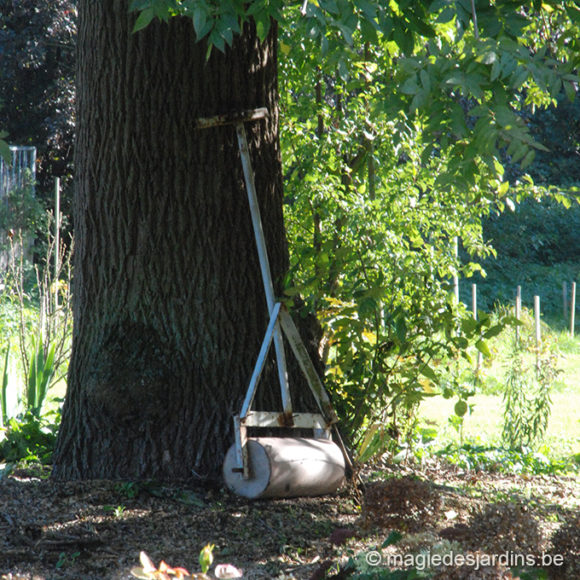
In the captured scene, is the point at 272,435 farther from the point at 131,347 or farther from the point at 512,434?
the point at 512,434

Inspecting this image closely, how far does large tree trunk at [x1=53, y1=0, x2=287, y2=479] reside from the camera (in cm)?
351

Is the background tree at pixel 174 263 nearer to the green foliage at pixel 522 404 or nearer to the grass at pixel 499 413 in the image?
the grass at pixel 499 413

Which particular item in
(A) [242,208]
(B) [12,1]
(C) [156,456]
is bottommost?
(C) [156,456]

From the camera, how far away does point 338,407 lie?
4.05 metres

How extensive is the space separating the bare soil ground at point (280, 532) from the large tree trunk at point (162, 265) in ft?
0.86

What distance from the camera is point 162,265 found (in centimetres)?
358

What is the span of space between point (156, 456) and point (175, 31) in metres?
2.01

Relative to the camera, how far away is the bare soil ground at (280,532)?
2.16 meters

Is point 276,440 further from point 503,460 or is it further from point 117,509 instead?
point 503,460

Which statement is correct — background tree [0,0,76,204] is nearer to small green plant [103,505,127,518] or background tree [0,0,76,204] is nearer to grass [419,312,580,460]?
grass [419,312,580,460]

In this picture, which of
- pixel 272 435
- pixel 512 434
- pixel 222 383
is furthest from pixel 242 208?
pixel 512 434

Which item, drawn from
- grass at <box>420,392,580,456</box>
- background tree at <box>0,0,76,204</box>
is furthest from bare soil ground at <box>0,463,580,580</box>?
background tree at <box>0,0,76,204</box>

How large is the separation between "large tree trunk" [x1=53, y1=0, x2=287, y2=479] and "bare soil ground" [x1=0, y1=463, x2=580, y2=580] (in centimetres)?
26

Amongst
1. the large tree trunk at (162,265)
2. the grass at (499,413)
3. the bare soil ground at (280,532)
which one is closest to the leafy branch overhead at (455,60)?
the large tree trunk at (162,265)
